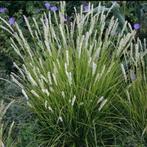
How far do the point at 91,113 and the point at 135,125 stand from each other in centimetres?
33

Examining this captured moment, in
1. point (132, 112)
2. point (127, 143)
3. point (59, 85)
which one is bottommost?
point (127, 143)

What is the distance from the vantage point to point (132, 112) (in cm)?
330

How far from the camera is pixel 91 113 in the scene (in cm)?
329

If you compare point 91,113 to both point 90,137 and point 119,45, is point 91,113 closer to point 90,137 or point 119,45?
point 90,137

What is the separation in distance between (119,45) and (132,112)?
49cm

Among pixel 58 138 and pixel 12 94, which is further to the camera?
pixel 12 94

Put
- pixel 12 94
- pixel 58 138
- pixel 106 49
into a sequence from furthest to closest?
pixel 12 94 < pixel 106 49 < pixel 58 138

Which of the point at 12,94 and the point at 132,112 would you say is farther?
the point at 12,94

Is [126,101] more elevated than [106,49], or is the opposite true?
[106,49]

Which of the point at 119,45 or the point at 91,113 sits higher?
the point at 119,45

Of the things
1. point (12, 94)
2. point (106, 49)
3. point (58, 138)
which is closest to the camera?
point (58, 138)

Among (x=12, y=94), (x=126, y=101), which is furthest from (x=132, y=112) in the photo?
(x=12, y=94)

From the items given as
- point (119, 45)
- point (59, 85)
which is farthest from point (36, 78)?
point (119, 45)

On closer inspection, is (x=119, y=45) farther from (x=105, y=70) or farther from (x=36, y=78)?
(x=36, y=78)
